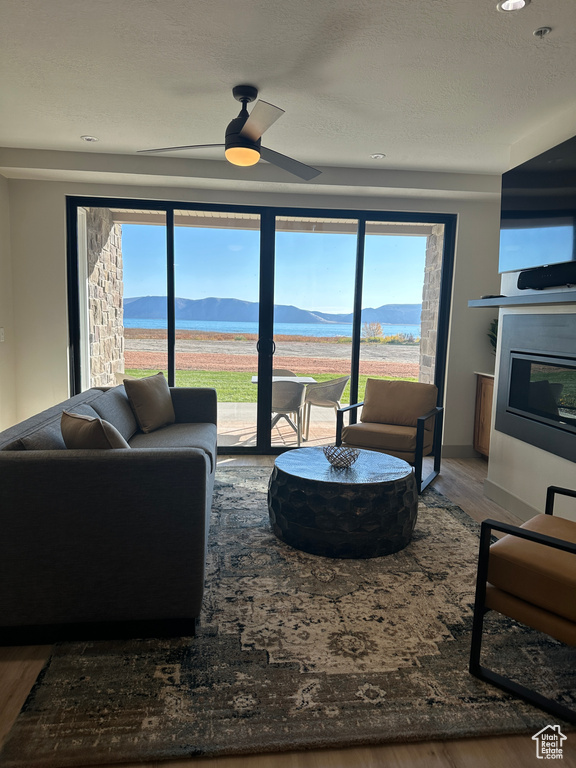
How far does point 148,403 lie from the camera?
365 centimetres

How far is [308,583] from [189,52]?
2.76 metres

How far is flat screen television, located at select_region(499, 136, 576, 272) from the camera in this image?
296 cm

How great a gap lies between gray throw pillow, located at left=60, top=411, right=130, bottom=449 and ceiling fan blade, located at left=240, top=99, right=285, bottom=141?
5.71 feet

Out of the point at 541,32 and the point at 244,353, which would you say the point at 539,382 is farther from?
the point at 244,353

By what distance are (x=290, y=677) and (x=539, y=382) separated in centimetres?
257

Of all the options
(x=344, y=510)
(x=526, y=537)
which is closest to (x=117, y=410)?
(x=344, y=510)

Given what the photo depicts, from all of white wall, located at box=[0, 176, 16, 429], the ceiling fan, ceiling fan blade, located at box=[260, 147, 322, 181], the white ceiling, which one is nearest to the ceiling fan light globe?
the ceiling fan

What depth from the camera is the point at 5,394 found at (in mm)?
4441

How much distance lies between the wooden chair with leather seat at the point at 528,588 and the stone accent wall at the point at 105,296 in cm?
407

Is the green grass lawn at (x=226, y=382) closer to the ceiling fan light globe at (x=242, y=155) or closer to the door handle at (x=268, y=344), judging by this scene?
the door handle at (x=268, y=344)

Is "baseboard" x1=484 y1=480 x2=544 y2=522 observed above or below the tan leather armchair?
below

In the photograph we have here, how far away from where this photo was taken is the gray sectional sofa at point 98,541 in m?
1.87

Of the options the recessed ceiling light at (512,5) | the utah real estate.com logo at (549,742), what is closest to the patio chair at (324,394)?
the recessed ceiling light at (512,5)

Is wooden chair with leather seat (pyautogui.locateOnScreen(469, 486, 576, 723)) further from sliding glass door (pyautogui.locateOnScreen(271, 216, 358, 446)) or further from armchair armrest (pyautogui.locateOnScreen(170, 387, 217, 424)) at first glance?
sliding glass door (pyautogui.locateOnScreen(271, 216, 358, 446))
